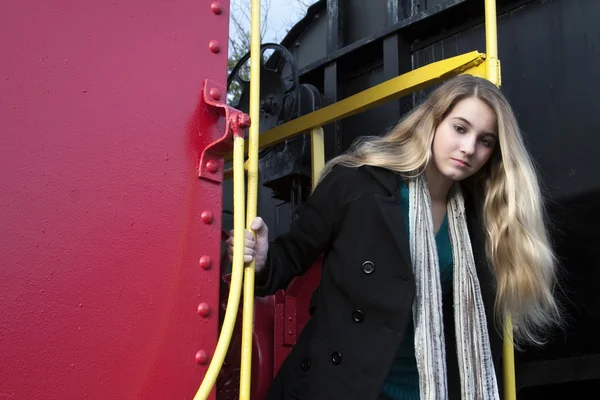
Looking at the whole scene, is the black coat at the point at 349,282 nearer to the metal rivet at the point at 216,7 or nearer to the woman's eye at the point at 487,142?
the woman's eye at the point at 487,142

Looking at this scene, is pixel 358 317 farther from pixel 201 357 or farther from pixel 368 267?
pixel 201 357

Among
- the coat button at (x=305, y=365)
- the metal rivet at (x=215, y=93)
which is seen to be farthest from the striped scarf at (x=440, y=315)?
the metal rivet at (x=215, y=93)

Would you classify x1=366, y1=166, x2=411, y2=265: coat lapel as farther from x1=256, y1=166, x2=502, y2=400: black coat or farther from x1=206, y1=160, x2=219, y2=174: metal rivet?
x1=206, y1=160, x2=219, y2=174: metal rivet

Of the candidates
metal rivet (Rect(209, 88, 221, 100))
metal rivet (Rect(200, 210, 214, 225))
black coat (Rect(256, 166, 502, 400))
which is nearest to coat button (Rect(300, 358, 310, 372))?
black coat (Rect(256, 166, 502, 400))

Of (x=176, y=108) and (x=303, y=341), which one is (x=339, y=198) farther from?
(x=176, y=108)

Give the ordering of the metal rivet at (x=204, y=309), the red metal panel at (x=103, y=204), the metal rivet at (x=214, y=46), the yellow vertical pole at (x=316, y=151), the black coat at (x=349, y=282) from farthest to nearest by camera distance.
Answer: the yellow vertical pole at (x=316, y=151)
the black coat at (x=349, y=282)
the metal rivet at (x=214, y=46)
the metal rivet at (x=204, y=309)
the red metal panel at (x=103, y=204)

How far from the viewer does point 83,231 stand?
1.11 meters

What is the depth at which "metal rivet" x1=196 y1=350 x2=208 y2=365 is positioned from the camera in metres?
1.24

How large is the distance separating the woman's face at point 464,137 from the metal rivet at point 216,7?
0.64m

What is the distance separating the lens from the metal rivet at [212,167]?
131 cm

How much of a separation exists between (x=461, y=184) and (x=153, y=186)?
101 cm

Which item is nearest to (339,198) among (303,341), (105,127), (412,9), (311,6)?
(303,341)

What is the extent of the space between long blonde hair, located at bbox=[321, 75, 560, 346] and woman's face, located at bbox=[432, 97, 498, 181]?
0.02m

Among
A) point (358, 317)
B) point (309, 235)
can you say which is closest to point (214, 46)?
point (309, 235)
